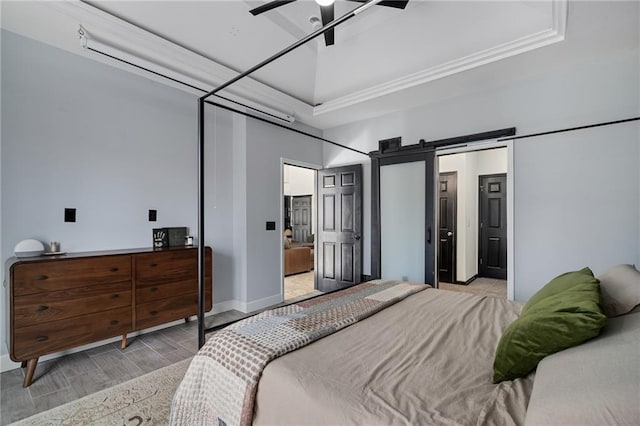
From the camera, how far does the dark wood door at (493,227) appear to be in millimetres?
5527

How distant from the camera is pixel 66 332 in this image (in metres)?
2.34

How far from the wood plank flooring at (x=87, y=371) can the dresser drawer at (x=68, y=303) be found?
469 millimetres

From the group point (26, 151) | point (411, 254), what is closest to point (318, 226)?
point (411, 254)

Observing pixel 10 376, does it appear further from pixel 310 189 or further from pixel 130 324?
pixel 310 189

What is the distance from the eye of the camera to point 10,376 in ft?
7.51

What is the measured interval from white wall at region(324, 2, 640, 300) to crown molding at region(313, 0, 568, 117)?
0.09 meters

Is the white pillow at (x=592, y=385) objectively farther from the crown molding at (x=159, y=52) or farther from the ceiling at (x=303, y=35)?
the crown molding at (x=159, y=52)

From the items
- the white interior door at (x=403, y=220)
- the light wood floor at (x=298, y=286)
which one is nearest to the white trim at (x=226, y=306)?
the light wood floor at (x=298, y=286)

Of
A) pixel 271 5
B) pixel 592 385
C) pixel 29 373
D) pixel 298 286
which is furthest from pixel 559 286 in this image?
pixel 298 286

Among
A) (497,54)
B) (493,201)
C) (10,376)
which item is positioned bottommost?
(10,376)

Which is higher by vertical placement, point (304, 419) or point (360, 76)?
point (360, 76)

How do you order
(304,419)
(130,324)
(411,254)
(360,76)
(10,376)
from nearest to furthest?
(304,419)
(10,376)
(130,324)
(360,76)
(411,254)

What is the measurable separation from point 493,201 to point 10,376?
693 cm

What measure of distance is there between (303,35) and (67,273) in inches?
124
